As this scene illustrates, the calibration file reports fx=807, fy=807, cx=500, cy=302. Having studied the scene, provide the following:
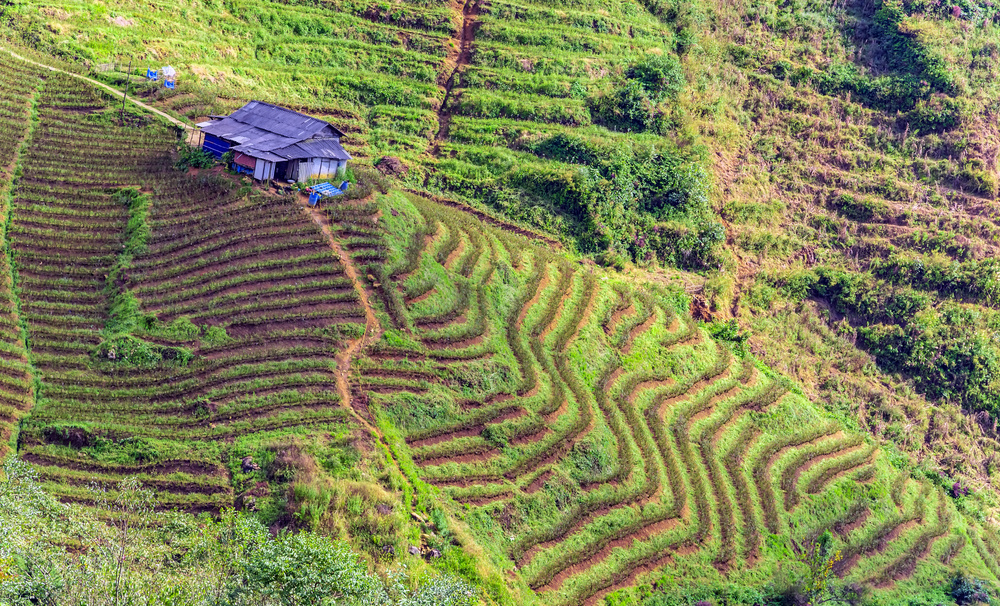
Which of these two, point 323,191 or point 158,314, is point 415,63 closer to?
point 323,191

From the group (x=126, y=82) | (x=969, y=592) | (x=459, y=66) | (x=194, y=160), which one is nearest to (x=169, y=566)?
(x=194, y=160)

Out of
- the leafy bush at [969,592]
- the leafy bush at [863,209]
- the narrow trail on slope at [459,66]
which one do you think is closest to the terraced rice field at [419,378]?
the leafy bush at [969,592]

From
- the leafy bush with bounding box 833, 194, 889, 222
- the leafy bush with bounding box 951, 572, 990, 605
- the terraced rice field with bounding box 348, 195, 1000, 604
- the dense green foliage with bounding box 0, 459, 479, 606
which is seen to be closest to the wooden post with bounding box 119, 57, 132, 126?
the terraced rice field with bounding box 348, 195, 1000, 604

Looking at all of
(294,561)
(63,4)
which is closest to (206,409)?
(294,561)

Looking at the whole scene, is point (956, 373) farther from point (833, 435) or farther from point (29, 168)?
point (29, 168)

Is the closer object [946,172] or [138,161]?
[138,161]

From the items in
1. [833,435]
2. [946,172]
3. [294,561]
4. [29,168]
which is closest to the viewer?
[294,561]

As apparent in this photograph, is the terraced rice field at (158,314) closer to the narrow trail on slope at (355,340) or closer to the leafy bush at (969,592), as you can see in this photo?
the narrow trail on slope at (355,340)
